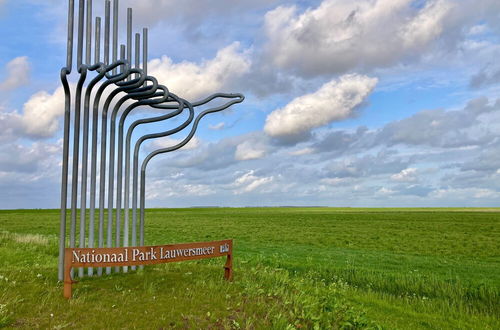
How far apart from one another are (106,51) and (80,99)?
142cm

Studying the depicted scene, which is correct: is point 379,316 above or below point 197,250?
below

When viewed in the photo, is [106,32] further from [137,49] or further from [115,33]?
[137,49]

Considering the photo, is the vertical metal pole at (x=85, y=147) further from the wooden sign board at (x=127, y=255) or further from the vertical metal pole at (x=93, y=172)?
the wooden sign board at (x=127, y=255)

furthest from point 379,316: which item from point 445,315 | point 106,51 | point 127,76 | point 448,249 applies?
point 448,249

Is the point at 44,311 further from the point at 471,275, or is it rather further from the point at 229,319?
the point at 471,275

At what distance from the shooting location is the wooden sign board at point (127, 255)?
27.0 feet

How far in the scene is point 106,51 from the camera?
34.6 ft

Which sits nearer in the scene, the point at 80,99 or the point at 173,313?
the point at 173,313

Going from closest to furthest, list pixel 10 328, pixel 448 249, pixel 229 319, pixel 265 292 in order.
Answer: pixel 10 328 → pixel 229 319 → pixel 265 292 → pixel 448 249

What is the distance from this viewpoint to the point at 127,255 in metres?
8.70

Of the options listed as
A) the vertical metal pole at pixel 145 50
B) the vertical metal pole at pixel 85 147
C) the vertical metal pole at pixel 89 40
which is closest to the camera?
the vertical metal pole at pixel 85 147

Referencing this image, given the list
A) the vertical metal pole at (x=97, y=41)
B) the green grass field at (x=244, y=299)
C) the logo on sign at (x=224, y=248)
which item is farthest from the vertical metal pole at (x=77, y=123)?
the logo on sign at (x=224, y=248)

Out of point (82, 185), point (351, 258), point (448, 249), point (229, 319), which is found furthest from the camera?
point (448, 249)

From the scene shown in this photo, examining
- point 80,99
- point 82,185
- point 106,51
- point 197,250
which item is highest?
point 106,51
